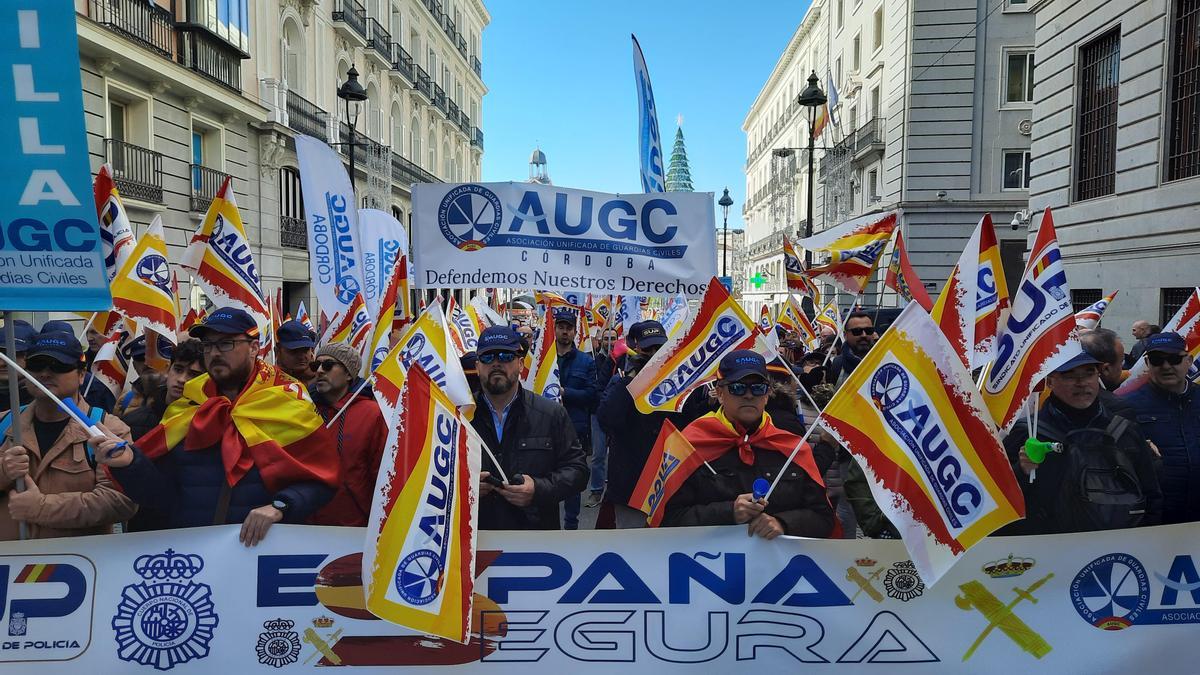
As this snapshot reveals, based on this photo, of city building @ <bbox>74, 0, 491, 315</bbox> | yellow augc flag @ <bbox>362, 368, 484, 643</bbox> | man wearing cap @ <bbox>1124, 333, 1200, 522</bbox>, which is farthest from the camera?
city building @ <bbox>74, 0, 491, 315</bbox>

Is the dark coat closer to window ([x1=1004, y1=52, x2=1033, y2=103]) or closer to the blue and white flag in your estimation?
the blue and white flag

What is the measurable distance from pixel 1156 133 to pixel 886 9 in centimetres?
1984

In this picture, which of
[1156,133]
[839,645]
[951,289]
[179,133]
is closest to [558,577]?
[839,645]

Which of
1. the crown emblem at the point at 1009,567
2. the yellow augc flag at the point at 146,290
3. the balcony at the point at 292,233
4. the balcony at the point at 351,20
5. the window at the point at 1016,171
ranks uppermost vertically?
the balcony at the point at 351,20

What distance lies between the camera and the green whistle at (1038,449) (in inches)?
139

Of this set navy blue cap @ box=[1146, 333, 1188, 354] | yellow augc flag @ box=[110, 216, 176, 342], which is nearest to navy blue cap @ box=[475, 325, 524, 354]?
yellow augc flag @ box=[110, 216, 176, 342]

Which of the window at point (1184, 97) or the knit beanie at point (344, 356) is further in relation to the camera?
the window at point (1184, 97)

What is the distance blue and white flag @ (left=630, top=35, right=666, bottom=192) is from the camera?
32.0 ft

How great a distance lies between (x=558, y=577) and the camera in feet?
11.2

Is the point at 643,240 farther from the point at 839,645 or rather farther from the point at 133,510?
the point at 133,510

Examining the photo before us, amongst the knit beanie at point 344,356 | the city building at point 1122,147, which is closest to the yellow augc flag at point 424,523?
the knit beanie at point 344,356

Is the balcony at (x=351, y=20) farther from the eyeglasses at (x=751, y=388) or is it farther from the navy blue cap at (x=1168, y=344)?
the navy blue cap at (x=1168, y=344)

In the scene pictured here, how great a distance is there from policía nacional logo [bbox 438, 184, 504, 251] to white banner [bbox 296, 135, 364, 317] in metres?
2.21

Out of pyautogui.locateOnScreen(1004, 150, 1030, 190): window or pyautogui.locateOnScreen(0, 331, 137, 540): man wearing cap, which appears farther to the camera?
pyautogui.locateOnScreen(1004, 150, 1030, 190): window
